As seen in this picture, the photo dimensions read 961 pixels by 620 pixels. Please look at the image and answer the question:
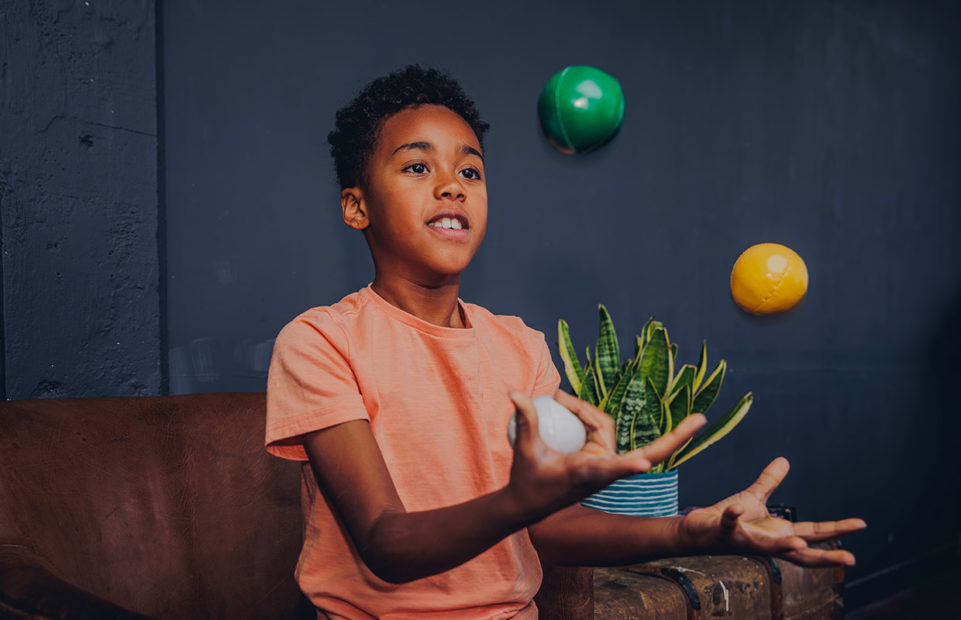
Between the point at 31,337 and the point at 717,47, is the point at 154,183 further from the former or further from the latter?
the point at 717,47

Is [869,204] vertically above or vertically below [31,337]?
above

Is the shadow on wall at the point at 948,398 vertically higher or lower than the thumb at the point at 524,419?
lower

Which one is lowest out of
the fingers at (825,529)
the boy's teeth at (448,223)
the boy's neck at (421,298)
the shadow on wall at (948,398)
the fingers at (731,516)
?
the shadow on wall at (948,398)

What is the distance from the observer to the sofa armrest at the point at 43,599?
2.68 feet

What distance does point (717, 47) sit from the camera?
9.54 feet

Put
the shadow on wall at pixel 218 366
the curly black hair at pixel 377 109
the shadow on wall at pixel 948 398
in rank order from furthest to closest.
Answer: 1. the shadow on wall at pixel 948 398
2. the shadow on wall at pixel 218 366
3. the curly black hair at pixel 377 109

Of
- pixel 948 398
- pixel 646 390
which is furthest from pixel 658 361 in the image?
pixel 948 398

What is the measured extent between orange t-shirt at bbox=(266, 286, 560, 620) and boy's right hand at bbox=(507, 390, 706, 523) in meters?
0.36

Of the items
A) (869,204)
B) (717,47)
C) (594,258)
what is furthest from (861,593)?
(717,47)

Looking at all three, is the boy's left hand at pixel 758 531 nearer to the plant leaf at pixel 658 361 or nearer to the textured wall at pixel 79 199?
the plant leaf at pixel 658 361

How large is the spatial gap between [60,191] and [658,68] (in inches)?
81.2

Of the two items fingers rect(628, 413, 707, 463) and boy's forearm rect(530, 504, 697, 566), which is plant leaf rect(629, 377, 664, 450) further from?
fingers rect(628, 413, 707, 463)

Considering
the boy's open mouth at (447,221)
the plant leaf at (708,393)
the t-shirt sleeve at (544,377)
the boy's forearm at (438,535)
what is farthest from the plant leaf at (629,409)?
the boy's forearm at (438,535)

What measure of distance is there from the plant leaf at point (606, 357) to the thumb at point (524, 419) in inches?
51.5
